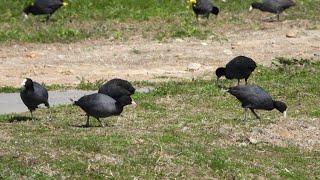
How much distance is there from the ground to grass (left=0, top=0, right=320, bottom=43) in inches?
19.5

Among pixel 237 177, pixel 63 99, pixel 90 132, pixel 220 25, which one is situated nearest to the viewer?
pixel 237 177

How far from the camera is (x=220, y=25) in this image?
96.0 ft

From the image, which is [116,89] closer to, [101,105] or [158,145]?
[101,105]

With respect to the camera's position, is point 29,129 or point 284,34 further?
point 284,34

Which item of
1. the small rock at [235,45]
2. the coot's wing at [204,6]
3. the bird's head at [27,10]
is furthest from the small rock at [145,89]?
the bird's head at [27,10]

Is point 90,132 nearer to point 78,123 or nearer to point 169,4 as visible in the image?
point 78,123

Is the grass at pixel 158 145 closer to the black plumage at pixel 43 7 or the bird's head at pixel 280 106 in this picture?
the bird's head at pixel 280 106

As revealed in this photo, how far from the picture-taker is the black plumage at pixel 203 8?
29253 mm

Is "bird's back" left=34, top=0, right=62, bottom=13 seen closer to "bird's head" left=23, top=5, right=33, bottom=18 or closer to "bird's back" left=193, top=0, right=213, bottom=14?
"bird's head" left=23, top=5, right=33, bottom=18

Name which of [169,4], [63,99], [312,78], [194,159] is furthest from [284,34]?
Answer: [194,159]

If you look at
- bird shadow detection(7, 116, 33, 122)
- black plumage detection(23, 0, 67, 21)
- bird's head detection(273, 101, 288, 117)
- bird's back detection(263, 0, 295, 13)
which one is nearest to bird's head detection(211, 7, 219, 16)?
bird's back detection(263, 0, 295, 13)

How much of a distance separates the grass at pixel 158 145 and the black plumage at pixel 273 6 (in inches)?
470

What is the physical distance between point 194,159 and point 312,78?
345 inches

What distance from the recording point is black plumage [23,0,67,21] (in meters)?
29.2
